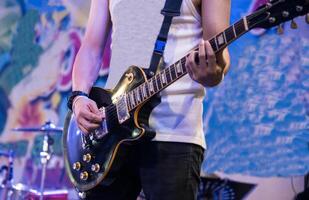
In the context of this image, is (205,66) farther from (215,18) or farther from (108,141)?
(108,141)

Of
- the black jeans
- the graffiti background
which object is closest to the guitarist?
the black jeans

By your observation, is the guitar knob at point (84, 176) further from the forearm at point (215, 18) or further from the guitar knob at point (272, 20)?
the guitar knob at point (272, 20)

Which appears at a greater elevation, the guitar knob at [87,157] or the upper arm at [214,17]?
the upper arm at [214,17]

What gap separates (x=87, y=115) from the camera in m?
1.61

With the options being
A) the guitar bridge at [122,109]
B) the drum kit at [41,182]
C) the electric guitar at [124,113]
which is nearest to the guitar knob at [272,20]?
the electric guitar at [124,113]

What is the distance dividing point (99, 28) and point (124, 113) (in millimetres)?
426

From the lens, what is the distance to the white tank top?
57.1 inches

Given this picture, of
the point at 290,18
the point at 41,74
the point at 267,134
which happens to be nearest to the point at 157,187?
the point at 290,18

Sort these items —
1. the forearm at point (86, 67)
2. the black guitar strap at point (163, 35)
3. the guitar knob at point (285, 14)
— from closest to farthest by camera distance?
the guitar knob at point (285, 14) < the black guitar strap at point (163, 35) < the forearm at point (86, 67)

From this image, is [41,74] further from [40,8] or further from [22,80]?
[40,8]

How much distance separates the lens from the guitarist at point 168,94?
1381 mm

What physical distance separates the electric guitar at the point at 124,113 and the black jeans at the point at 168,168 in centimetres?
4

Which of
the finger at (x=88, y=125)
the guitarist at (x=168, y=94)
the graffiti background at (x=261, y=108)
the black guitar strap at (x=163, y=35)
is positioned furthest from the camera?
the graffiti background at (x=261, y=108)

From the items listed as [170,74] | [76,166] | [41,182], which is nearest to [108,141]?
[76,166]
